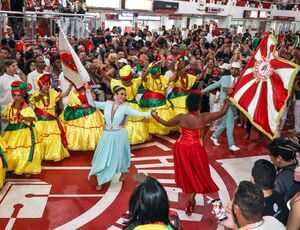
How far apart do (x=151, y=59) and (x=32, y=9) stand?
5.31 m

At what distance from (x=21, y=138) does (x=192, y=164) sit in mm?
2609

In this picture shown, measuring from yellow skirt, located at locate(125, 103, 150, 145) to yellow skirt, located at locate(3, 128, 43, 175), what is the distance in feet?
6.55

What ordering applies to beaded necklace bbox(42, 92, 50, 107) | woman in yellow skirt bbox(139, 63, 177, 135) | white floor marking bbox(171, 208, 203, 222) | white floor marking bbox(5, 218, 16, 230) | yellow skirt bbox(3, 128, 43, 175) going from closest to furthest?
white floor marking bbox(5, 218, 16, 230)
white floor marking bbox(171, 208, 203, 222)
yellow skirt bbox(3, 128, 43, 175)
beaded necklace bbox(42, 92, 50, 107)
woman in yellow skirt bbox(139, 63, 177, 135)

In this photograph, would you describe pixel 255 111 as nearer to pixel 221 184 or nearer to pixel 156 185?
pixel 221 184

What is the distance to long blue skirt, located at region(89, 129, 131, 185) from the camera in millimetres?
5363

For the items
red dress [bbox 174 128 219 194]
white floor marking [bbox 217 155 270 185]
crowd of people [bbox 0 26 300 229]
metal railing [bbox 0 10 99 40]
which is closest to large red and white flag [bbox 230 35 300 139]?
crowd of people [bbox 0 26 300 229]

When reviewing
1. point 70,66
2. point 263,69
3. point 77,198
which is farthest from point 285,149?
point 70,66

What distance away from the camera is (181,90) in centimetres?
780

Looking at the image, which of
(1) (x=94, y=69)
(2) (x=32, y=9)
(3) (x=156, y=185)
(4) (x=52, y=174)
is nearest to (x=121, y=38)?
(2) (x=32, y=9)

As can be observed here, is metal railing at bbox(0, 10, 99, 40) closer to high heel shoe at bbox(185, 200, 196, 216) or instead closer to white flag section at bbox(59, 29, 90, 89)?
white flag section at bbox(59, 29, 90, 89)

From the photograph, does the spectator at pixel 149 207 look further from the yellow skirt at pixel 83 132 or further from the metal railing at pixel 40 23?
the metal railing at pixel 40 23

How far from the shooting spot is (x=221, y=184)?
5852 millimetres

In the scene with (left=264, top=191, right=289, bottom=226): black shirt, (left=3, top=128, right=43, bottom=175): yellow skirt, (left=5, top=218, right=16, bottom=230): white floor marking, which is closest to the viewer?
(left=264, top=191, right=289, bottom=226): black shirt

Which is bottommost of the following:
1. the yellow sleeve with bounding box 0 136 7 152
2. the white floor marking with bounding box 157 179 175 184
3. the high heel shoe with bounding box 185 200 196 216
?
the white floor marking with bounding box 157 179 175 184
